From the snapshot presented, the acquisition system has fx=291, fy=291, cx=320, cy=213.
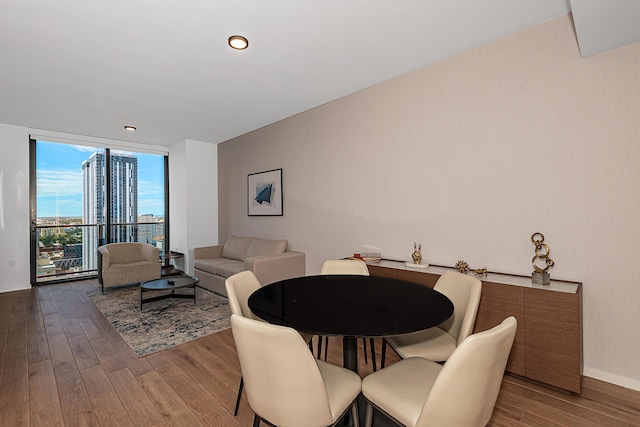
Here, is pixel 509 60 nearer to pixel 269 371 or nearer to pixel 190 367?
pixel 269 371

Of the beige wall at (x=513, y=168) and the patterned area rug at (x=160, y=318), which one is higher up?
the beige wall at (x=513, y=168)

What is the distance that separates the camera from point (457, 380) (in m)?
1.06

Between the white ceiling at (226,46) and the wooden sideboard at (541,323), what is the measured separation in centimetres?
173

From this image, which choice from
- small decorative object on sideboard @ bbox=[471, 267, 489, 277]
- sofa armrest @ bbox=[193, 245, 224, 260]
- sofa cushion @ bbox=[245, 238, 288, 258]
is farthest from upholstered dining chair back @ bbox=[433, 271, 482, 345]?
sofa armrest @ bbox=[193, 245, 224, 260]

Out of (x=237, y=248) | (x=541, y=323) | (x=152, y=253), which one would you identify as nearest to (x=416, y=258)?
(x=541, y=323)

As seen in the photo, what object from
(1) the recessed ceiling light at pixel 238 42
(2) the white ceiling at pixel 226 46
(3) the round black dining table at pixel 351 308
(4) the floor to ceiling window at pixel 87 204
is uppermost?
(2) the white ceiling at pixel 226 46

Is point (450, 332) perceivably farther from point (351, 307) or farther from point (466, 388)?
point (466, 388)

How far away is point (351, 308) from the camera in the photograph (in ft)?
5.23

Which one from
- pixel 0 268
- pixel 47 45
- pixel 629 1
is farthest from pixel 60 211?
pixel 629 1

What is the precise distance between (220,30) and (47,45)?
1.55m

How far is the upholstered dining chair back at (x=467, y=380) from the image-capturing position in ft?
3.42

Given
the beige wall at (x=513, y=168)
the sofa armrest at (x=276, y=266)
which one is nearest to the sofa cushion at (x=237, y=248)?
the sofa armrest at (x=276, y=266)

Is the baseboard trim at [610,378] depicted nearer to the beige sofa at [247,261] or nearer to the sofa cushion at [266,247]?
the beige sofa at [247,261]

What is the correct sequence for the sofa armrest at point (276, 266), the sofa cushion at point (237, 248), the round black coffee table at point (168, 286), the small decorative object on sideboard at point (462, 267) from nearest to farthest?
1. the small decorative object on sideboard at point (462, 267)
2. the round black coffee table at point (168, 286)
3. the sofa armrest at point (276, 266)
4. the sofa cushion at point (237, 248)
